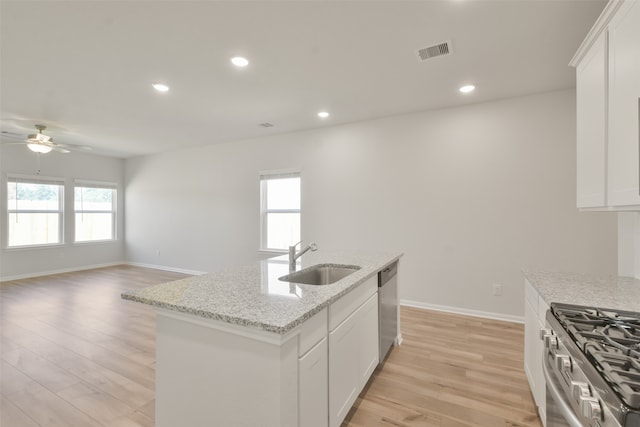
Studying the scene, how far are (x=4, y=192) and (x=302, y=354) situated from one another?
23.9 feet

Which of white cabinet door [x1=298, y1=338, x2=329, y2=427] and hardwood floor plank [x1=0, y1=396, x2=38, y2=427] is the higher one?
white cabinet door [x1=298, y1=338, x2=329, y2=427]

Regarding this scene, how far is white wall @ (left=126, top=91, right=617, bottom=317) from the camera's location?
10.6ft

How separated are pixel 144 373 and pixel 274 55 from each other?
290 centimetres

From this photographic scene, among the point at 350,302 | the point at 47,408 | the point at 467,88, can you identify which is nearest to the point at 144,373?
the point at 47,408

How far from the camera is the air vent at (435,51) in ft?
7.75

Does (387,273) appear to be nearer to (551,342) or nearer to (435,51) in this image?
(551,342)

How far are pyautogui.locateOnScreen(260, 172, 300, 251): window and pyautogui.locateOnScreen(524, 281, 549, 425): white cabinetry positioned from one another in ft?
11.4

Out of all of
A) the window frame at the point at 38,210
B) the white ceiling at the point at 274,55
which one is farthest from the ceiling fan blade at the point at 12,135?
the white ceiling at the point at 274,55

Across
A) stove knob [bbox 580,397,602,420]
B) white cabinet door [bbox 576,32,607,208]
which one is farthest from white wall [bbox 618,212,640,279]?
stove knob [bbox 580,397,602,420]

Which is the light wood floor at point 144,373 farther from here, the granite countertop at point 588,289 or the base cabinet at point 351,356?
the granite countertop at point 588,289

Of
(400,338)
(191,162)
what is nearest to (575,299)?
(400,338)

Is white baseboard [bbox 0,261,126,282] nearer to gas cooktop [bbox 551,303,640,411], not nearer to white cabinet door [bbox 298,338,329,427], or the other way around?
white cabinet door [bbox 298,338,329,427]

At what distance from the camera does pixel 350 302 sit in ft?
5.88

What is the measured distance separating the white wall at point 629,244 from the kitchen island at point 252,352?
197cm
